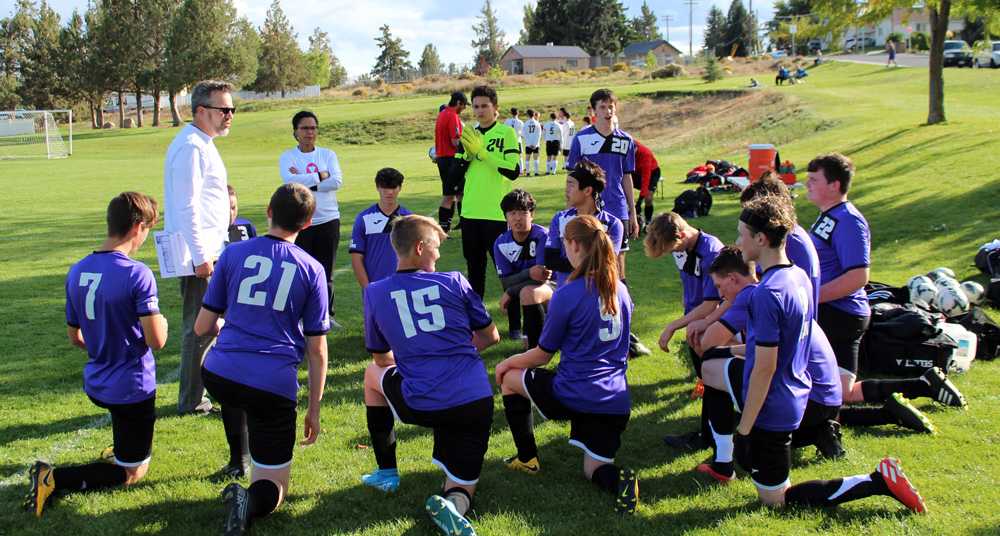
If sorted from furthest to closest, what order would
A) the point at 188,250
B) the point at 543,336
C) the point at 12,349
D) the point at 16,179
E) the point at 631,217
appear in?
the point at 16,179
the point at 631,217
the point at 12,349
the point at 188,250
the point at 543,336

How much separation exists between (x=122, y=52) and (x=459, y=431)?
237ft

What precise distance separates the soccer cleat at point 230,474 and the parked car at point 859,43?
297 feet

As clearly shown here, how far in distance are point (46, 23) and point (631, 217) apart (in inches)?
3130

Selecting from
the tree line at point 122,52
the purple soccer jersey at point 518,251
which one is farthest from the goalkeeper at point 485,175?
the tree line at point 122,52

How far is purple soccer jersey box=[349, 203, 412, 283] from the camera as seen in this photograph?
21.8 ft

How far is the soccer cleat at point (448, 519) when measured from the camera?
3.59m

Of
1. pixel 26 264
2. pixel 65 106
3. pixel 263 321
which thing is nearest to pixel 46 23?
pixel 65 106

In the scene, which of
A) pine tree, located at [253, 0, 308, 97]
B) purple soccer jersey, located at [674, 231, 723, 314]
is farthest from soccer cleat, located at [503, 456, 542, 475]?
pine tree, located at [253, 0, 308, 97]

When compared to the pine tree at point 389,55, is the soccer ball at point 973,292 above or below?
below

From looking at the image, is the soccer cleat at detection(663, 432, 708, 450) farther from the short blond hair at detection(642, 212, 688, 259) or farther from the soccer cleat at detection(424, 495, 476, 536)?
the soccer cleat at detection(424, 495, 476, 536)

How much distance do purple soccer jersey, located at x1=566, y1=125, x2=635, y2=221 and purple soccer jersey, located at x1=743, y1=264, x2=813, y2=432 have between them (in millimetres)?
3838

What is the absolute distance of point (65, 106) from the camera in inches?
2832

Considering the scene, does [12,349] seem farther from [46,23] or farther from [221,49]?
[46,23]

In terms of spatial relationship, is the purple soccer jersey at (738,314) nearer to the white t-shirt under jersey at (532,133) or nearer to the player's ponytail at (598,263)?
the player's ponytail at (598,263)
